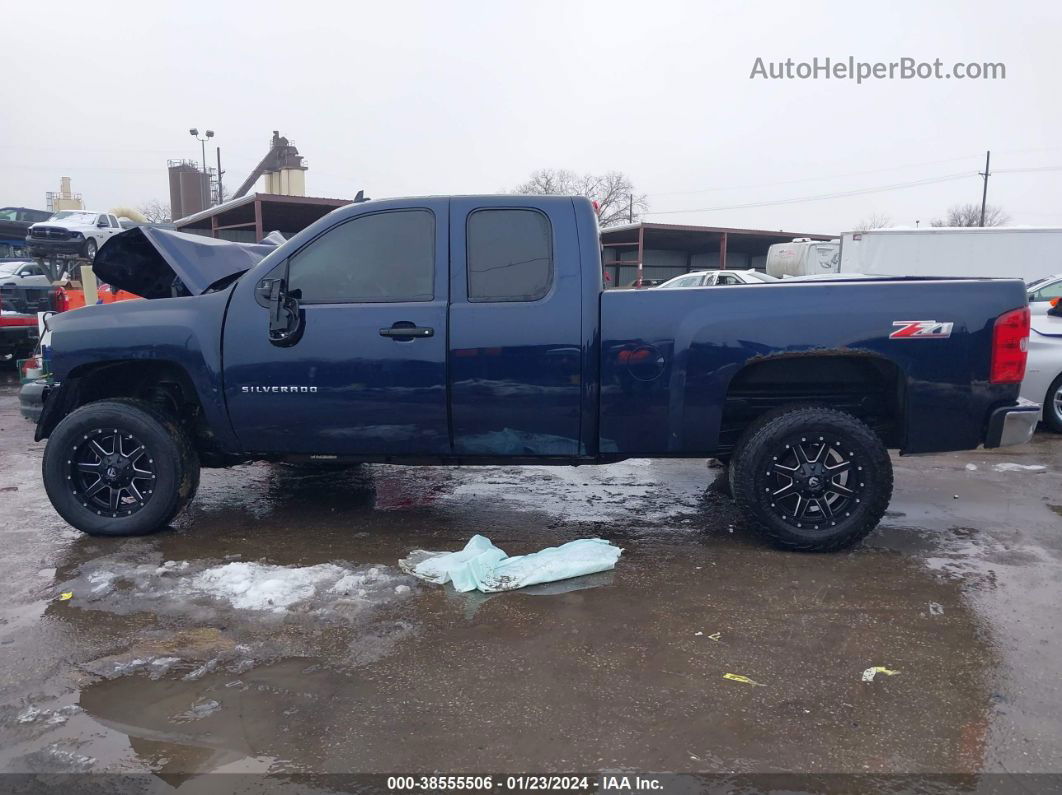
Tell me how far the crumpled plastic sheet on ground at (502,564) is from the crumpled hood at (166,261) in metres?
2.25

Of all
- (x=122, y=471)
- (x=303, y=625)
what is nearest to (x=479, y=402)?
(x=303, y=625)

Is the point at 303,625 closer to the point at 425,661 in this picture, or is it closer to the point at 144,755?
the point at 425,661

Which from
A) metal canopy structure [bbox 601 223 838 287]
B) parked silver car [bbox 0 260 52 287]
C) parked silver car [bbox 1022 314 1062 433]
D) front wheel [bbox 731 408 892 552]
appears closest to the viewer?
front wheel [bbox 731 408 892 552]

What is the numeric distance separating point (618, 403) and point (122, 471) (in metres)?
3.03

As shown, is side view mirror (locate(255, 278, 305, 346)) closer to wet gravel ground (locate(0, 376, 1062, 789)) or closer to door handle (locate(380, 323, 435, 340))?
door handle (locate(380, 323, 435, 340))

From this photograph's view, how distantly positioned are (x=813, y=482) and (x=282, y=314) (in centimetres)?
317

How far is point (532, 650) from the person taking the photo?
11.1 ft

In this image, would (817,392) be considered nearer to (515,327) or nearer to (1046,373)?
(515,327)

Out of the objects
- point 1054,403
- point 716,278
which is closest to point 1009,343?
point 1054,403

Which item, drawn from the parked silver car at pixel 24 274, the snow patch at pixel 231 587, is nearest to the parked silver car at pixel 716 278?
the parked silver car at pixel 24 274

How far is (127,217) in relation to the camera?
925 inches

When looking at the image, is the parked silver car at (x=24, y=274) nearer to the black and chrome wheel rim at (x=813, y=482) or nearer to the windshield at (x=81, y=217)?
the windshield at (x=81, y=217)

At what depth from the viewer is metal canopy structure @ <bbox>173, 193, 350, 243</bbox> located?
1953cm

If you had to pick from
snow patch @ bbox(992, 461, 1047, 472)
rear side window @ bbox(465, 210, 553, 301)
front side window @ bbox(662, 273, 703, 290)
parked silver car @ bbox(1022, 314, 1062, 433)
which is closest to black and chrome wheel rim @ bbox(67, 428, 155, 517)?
rear side window @ bbox(465, 210, 553, 301)
